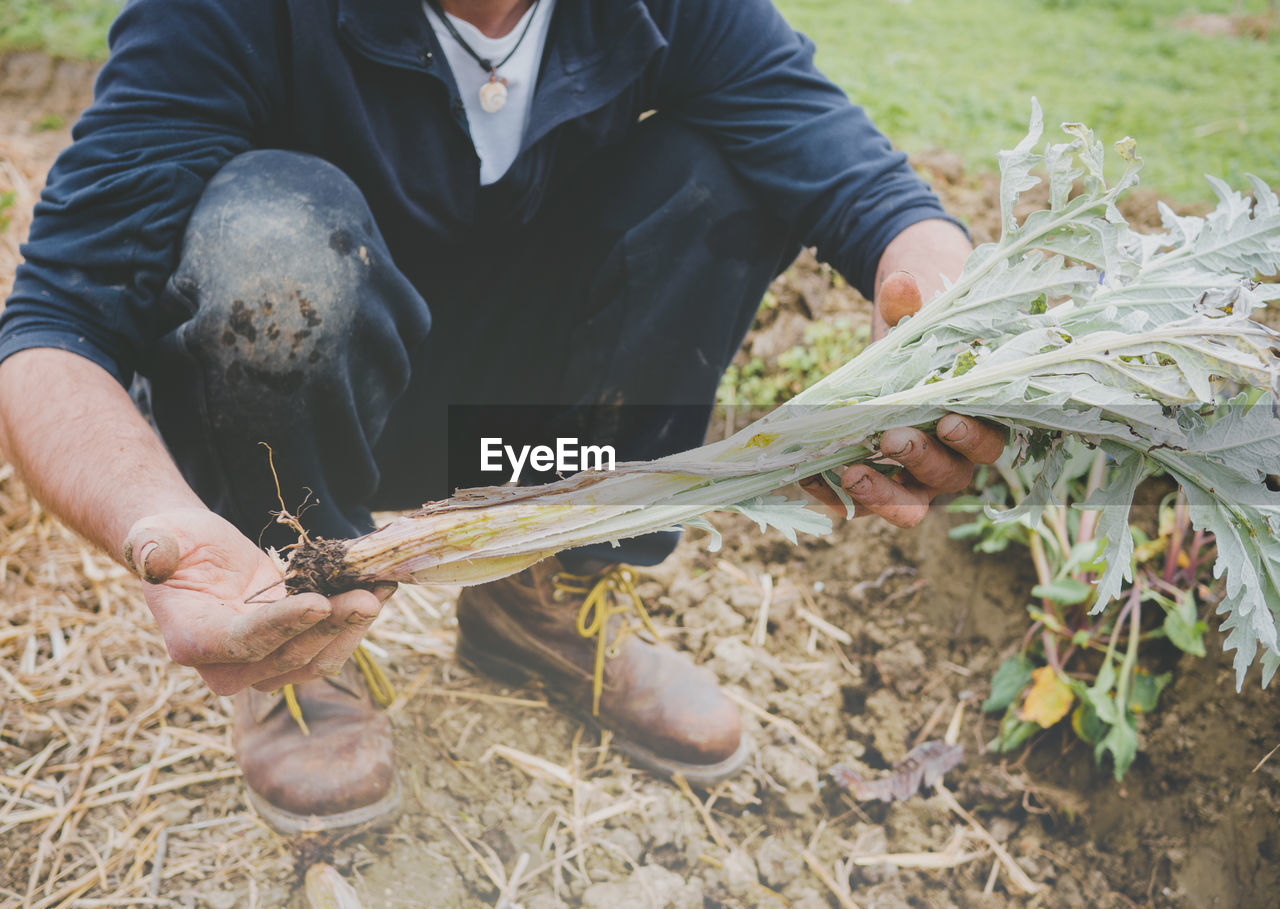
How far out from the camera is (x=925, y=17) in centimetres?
628

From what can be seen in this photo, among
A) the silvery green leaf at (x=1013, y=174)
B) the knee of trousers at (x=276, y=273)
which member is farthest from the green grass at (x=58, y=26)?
the silvery green leaf at (x=1013, y=174)

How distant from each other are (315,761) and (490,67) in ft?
4.98

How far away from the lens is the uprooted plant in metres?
1.40

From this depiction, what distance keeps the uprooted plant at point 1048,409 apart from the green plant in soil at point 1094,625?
60cm

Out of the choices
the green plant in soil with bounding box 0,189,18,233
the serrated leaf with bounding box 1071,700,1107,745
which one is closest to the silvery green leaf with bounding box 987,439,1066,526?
the serrated leaf with bounding box 1071,700,1107,745

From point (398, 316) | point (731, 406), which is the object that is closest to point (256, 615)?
point (398, 316)

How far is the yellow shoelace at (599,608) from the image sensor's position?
222 cm

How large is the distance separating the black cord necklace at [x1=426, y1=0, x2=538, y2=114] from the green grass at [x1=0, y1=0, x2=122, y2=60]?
3977 mm

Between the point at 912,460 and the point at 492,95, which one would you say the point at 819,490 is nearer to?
the point at 912,460

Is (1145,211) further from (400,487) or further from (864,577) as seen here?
(400,487)

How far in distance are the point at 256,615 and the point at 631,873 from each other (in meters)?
1.15

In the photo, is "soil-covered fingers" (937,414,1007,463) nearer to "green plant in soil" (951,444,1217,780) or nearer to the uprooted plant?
the uprooted plant

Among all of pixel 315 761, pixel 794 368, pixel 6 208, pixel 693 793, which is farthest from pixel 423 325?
pixel 6 208

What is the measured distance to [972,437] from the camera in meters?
1.50
